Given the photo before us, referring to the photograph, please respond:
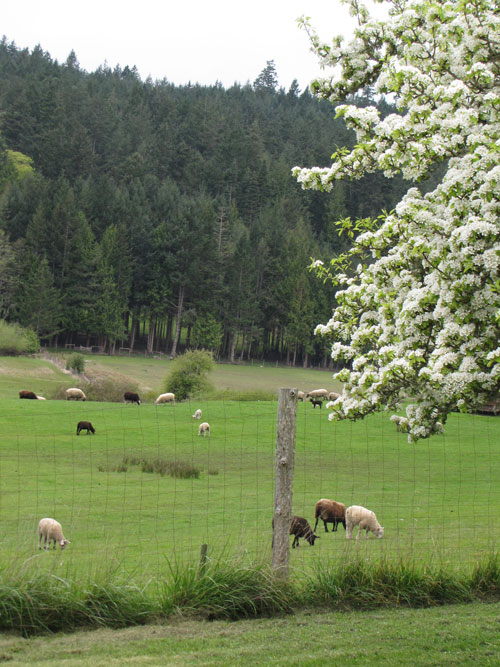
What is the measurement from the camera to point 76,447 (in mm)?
30750

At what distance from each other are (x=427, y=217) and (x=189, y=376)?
46155 millimetres

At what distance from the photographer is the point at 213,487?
77.5 feet

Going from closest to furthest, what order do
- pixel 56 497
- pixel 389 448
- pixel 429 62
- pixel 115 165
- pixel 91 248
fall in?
pixel 429 62
pixel 56 497
pixel 389 448
pixel 91 248
pixel 115 165

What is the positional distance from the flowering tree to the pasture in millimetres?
2426

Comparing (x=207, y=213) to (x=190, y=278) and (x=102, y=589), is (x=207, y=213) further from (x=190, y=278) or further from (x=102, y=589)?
(x=102, y=589)

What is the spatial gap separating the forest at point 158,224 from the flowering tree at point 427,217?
51416mm

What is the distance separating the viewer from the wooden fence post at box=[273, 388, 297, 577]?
766 cm

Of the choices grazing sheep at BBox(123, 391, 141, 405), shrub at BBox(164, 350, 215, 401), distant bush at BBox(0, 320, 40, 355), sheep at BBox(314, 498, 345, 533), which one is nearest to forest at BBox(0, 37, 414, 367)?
distant bush at BBox(0, 320, 40, 355)

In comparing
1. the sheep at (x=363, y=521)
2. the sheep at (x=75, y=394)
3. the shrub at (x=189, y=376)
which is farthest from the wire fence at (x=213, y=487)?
the shrub at (x=189, y=376)

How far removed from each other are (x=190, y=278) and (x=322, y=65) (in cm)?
9721

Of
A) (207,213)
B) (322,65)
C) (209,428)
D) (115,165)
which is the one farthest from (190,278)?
(322,65)

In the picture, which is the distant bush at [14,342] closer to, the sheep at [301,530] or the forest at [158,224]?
the forest at [158,224]

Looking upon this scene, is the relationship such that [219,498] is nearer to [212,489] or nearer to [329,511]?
[212,489]

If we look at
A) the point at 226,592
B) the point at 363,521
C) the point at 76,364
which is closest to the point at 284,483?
the point at 226,592
